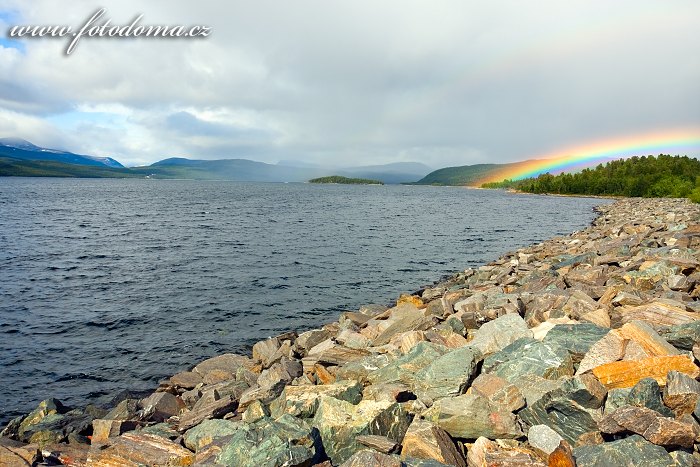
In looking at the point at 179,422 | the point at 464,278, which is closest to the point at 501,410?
the point at 179,422

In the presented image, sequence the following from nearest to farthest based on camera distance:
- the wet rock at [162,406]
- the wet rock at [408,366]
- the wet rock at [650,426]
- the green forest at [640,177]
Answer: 1. the wet rock at [650,426]
2. the wet rock at [408,366]
3. the wet rock at [162,406]
4. the green forest at [640,177]

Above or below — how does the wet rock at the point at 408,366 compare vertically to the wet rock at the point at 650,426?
below

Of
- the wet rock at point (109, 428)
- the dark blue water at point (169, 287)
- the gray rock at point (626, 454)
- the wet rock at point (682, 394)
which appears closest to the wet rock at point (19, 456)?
the wet rock at point (109, 428)

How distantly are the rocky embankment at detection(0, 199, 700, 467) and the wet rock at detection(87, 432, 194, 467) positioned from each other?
0.03m

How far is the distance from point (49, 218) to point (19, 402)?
64.5 meters

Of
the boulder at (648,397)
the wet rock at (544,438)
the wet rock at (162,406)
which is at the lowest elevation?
the wet rock at (162,406)

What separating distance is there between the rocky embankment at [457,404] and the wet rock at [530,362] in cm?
3

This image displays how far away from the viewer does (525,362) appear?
28.2 ft

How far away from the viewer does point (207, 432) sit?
870cm

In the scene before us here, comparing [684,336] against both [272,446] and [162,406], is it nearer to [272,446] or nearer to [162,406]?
[272,446]

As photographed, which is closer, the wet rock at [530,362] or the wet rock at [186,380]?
the wet rock at [530,362]

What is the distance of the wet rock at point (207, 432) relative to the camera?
842cm

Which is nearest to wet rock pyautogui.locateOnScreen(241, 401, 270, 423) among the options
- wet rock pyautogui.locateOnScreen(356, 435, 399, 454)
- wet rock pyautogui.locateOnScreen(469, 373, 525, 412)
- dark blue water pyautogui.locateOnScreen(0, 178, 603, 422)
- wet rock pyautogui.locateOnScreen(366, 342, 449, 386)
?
wet rock pyautogui.locateOnScreen(366, 342, 449, 386)

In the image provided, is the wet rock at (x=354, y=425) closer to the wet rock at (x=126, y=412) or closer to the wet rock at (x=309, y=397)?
the wet rock at (x=309, y=397)
